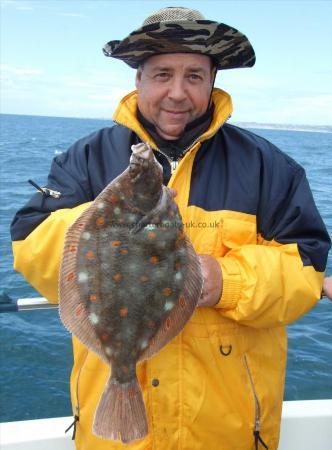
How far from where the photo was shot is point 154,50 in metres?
2.69

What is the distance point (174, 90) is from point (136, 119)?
29 cm

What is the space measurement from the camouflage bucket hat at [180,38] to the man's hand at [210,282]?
3.66 feet

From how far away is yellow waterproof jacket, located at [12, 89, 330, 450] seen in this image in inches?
99.4

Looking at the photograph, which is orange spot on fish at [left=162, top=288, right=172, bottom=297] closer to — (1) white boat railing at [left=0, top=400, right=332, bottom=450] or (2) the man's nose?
(2) the man's nose

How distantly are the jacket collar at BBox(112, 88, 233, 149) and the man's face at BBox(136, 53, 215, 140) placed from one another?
0.08 m

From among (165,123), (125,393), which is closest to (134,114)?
(165,123)

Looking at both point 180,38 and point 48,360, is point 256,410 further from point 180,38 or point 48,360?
point 48,360

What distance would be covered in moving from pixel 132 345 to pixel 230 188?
1000 mm

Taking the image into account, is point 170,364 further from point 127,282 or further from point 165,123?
point 165,123

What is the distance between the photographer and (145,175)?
7.04 feet

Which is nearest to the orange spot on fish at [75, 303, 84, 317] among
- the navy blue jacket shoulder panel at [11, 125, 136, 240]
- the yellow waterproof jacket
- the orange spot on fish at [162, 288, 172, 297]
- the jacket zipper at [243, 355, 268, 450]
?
the yellow waterproof jacket

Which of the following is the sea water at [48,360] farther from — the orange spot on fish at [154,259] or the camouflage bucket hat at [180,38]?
the camouflage bucket hat at [180,38]

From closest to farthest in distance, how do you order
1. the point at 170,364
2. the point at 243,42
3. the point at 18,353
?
the point at 170,364, the point at 243,42, the point at 18,353

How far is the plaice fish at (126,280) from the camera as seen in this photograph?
2.20 metres
